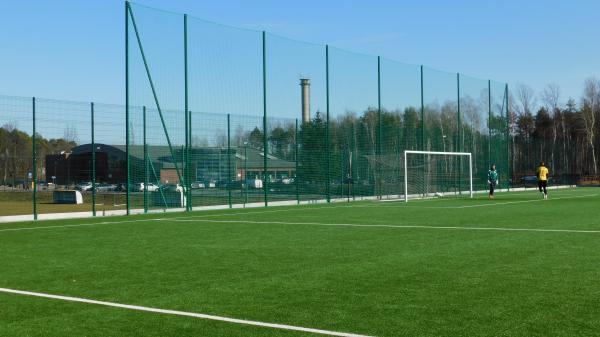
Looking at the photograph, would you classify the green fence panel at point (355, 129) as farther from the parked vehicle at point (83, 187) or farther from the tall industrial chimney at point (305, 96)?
the parked vehicle at point (83, 187)

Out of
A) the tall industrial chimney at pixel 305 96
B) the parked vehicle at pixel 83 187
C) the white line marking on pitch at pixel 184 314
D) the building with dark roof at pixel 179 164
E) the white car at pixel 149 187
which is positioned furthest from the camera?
the parked vehicle at pixel 83 187

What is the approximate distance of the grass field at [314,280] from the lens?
5324mm

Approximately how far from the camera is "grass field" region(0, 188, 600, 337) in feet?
17.5

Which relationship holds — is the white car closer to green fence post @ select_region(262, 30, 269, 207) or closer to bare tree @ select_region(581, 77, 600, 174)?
green fence post @ select_region(262, 30, 269, 207)

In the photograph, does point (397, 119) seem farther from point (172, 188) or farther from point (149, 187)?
point (149, 187)

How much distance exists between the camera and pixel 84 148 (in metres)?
23.3

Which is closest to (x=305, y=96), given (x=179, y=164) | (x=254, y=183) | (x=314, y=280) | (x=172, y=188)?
(x=254, y=183)

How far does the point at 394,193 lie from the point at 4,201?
17.4 metres

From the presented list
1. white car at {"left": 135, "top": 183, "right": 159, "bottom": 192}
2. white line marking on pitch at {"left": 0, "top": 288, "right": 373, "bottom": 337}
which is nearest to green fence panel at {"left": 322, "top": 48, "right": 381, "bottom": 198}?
white car at {"left": 135, "top": 183, "right": 159, "bottom": 192}

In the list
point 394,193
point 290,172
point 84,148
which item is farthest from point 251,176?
point 394,193

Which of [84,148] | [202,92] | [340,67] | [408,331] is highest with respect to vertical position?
[340,67]

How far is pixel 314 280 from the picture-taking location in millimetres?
7395

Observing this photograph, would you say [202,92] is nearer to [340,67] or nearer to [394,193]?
[340,67]

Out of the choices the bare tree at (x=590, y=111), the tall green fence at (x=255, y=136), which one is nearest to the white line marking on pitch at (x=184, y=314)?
the tall green fence at (x=255, y=136)
